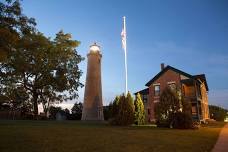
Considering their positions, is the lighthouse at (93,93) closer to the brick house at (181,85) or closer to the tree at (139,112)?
the brick house at (181,85)

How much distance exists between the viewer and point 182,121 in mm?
21312

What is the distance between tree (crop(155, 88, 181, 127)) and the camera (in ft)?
72.5

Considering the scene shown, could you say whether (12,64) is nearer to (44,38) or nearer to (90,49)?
(44,38)

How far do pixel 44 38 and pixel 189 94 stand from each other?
2600 centimetres

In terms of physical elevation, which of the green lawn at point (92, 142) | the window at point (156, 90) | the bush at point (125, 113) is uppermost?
the window at point (156, 90)

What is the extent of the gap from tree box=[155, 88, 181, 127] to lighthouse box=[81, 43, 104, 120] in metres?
14.8

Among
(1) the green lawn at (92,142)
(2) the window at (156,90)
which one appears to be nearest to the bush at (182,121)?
(1) the green lawn at (92,142)

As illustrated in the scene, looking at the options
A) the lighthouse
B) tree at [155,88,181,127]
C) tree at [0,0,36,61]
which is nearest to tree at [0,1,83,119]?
the lighthouse

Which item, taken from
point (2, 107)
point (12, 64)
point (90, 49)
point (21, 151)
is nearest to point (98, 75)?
point (90, 49)

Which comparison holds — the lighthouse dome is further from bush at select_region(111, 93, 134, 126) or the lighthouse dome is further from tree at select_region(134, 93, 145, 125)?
bush at select_region(111, 93, 134, 126)

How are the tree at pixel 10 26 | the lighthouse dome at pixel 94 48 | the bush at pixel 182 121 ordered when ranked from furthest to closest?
the lighthouse dome at pixel 94 48, the bush at pixel 182 121, the tree at pixel 10 26

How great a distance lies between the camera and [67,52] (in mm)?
35250

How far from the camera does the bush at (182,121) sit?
21.2 meters

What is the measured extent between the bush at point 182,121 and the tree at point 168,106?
19.2 inches
